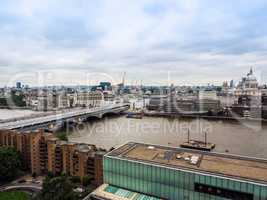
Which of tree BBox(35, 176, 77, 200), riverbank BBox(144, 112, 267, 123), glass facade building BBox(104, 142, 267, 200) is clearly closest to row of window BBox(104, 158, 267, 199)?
glass facade building BBox(104, 142, 267, 200)

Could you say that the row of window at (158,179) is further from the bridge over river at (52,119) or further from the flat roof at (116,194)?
the bridge over river at (52,119)

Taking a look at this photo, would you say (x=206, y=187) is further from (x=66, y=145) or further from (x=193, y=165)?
(x=66, y=145)

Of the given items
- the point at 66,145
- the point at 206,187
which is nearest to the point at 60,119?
the point at 66,145

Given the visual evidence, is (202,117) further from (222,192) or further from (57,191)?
(57,191)

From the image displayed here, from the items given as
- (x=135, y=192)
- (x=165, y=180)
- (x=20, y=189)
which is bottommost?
(x=20, y=189)

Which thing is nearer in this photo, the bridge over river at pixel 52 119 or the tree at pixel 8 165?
the tree at pixel 8 165

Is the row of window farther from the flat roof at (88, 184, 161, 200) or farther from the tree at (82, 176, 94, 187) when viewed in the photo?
the tree at (82, 176, 94, 187)

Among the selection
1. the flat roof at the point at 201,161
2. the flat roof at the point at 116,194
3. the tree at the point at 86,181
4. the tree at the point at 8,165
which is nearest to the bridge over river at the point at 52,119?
the tree at the point at 8,165
